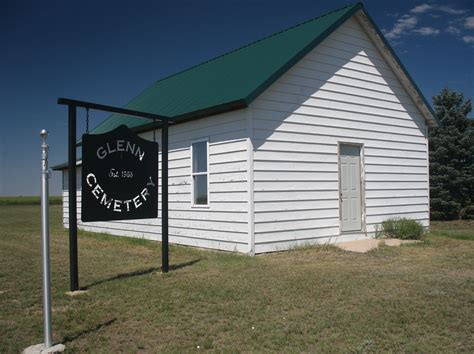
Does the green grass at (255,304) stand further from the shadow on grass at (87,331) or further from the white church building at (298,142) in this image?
the white church building at (298,142)

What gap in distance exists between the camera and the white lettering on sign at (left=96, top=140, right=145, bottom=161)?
7.14 m

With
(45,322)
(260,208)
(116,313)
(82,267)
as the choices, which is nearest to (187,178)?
(260,208)

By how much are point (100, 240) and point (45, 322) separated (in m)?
9.73

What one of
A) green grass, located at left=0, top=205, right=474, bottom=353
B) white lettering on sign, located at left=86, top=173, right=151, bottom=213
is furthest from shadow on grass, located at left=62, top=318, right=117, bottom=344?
white lettering on sign, located at left=86, top=173, right=151, bottom=213

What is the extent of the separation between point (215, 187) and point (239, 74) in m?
2.92

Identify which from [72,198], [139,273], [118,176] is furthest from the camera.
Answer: [139,273]

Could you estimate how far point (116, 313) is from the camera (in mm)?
5656

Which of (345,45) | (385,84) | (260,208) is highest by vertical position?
(345,45)

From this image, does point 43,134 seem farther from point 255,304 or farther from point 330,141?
point 330,141

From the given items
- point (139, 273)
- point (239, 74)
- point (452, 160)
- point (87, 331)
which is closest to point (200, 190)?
point (239, 74)

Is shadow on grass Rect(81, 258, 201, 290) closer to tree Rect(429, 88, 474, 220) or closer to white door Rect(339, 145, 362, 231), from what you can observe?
white door Rect(339, 145, 362, 231)

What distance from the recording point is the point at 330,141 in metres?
11.4

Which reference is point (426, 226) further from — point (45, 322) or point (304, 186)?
point (45, 322)

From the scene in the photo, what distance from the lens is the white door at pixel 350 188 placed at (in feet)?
Result: 38.3
